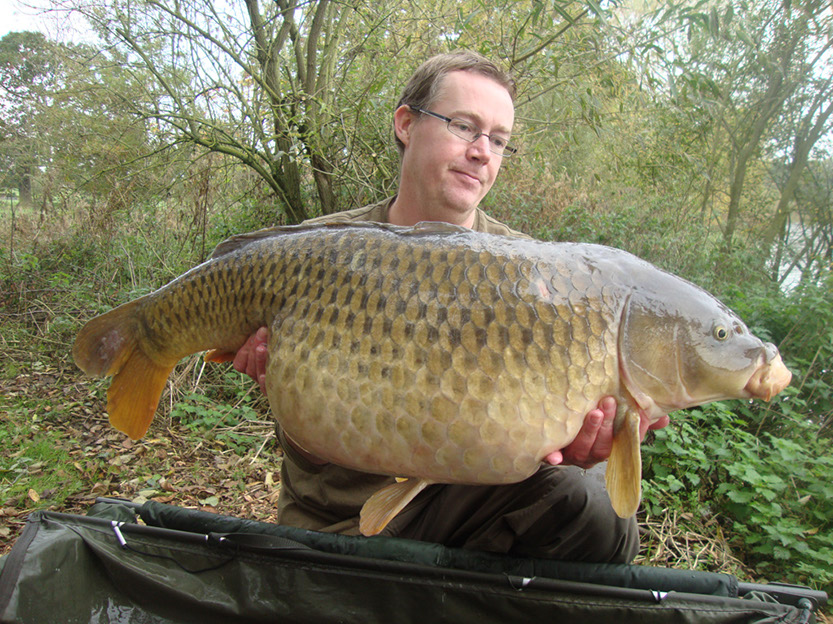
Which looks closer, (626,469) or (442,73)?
(626,469)

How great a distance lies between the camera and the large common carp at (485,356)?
847mm

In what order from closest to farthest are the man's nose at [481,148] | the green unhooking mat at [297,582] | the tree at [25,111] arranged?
1. the green unhooking mat at [297,582]
2. the man's nose at [481,148]
3. the tree at [25,111]

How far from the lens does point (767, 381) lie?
2.87 ft

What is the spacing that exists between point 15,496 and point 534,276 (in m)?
1.94

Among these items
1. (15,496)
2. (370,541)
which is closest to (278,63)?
(15,496)

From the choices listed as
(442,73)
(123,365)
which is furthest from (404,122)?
(123,365)

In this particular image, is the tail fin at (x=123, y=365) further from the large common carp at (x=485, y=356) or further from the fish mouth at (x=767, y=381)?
the fish mouth at (x=767, y=381)

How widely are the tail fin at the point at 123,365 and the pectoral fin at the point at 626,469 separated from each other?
904mm

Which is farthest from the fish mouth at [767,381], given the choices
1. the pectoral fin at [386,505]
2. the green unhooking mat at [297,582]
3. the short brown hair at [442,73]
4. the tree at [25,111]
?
the tree at [25,111]

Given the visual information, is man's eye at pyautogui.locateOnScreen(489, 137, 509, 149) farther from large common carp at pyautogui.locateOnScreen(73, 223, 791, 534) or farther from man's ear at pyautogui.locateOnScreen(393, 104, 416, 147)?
large common carp at pyautogui.locateOnScreen(73, 223, 791, 534)

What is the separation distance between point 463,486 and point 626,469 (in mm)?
468

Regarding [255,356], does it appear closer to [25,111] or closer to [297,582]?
[297,582]

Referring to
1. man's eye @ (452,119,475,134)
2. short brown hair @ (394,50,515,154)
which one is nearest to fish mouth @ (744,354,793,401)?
man's eye @ (452,119,475,134)

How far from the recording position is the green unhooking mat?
993 millimetres
